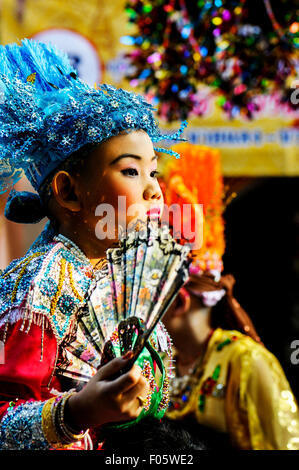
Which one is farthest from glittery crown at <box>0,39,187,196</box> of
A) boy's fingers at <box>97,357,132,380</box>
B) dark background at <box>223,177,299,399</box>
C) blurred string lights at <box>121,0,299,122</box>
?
dark background at <box>223,177,299,399</box>

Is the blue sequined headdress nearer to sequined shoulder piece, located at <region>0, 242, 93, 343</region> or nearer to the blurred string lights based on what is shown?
sequined shoulder piece, located at <region>0, 242, 93, 343</region>

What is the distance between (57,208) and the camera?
1513mm

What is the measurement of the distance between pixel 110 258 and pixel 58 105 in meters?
0.40

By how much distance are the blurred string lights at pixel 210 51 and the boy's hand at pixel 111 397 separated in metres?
2.67

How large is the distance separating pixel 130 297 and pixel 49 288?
206 mm

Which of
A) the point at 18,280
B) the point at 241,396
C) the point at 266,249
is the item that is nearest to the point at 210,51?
the point at 241,396

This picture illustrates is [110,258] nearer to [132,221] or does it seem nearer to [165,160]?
[132,221]

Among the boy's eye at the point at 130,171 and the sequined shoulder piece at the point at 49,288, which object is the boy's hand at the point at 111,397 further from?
the boy's eye at the point at 130,171

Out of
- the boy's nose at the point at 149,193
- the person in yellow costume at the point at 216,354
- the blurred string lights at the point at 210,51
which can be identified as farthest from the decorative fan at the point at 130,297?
the blurred string lights at the point at 210,51

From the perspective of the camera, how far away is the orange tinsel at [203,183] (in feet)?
9.07

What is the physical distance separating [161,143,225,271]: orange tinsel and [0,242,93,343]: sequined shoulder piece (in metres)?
1.28

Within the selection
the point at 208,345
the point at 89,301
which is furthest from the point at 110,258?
the point at 208,345

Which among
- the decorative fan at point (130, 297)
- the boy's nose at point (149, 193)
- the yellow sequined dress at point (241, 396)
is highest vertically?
the boy's nose at point (149, 193)
